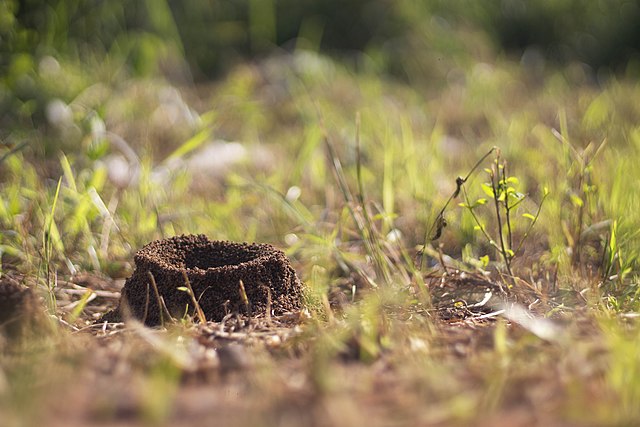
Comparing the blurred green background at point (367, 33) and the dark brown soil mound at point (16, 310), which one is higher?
the dark brown soil mound at point (16, 310)

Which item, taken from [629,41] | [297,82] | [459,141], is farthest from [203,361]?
[629,41]

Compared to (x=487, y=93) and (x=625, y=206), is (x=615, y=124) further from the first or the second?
(x=625, y=206)

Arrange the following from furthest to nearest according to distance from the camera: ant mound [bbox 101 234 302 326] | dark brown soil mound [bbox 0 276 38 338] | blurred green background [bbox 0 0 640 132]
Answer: blurred green background [bbox 0 0 640 132] → ant mound [bbox 101 234 302 326] → dark brown soil mound [bbox 0 276 38 338]

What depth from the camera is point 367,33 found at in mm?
6980

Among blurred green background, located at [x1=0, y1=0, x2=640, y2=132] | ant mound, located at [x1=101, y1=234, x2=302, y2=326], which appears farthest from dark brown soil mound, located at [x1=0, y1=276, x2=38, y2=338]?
blurred green background, located at [x1=0, y1=0, x2=640, y2=132]

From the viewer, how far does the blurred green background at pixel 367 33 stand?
568 centimetres

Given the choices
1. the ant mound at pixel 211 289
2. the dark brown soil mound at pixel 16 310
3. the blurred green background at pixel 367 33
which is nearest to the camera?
the dark brown soil mound at pixel 16 310

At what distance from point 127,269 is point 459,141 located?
8.77 feet

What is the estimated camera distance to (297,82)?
18.6 ft

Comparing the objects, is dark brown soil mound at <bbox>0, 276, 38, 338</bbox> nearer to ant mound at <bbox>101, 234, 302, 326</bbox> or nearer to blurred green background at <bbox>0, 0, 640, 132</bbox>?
ant mound at <bbox>101, 234, 302, 326</bbox>

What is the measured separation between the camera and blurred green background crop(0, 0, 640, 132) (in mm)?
5677

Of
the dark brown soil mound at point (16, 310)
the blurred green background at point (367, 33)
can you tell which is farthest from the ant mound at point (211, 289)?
the blurred green background at point (367, 33)

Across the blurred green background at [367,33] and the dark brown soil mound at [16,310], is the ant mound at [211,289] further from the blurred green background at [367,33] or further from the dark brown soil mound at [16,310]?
the blurred green background at [367,33]

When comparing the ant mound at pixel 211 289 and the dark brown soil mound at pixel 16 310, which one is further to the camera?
the ant mound at pixel 211 289
